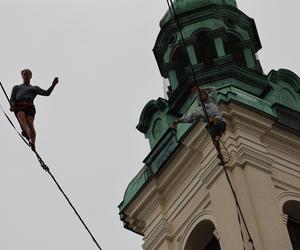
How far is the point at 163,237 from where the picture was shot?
73.9 feet

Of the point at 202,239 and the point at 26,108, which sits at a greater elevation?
the point at 202,239

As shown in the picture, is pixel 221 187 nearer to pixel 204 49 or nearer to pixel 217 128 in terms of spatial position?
pixel 217 128

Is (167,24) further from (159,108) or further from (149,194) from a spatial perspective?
(149,194)

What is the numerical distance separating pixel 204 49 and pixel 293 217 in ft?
15.1

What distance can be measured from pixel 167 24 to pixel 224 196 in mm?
5802

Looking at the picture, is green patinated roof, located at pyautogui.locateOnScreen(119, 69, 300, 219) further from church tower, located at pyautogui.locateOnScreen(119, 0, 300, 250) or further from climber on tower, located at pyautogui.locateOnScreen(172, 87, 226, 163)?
climber on tower, located at pyautogui.locateOnScreen(172, 87, 226, 163)

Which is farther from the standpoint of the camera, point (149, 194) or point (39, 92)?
point (149, 194)

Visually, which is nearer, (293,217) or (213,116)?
(213,116)

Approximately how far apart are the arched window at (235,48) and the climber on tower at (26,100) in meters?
10.2

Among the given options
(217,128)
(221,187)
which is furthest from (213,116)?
(221,187)

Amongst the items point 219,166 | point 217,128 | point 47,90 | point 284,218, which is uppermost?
point 219,166

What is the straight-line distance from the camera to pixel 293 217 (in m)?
A: 22.1

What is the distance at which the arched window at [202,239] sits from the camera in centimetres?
2214

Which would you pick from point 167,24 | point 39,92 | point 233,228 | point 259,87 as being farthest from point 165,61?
point 39,92
